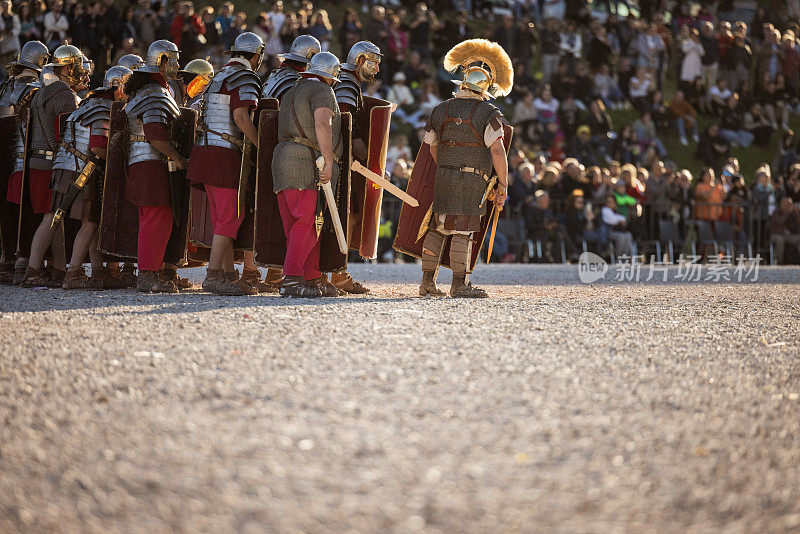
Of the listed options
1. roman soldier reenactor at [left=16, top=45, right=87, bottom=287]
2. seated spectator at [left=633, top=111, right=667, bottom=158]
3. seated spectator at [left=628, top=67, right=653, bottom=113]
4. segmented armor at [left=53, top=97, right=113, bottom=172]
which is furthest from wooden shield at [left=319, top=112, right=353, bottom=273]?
seated spectator at [left=628, top=67, right=653, bottom=113]

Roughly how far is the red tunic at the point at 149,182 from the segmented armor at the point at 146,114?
5 cm

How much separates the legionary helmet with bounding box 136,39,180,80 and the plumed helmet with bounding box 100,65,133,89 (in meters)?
0.44

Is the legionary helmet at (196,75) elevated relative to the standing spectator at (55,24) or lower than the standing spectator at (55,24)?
lower

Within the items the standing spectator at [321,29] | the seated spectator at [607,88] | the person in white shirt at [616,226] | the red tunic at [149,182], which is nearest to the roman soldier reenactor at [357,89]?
the red tunic at [149,182]

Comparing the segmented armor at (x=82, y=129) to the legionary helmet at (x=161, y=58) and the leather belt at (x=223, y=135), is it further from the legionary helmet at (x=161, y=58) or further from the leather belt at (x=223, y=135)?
the leather belt at (x=223, y=135)

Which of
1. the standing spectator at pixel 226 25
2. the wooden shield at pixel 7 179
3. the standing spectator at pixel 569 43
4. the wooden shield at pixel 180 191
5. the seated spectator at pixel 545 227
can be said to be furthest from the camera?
the standing spectator at pixel 569 43

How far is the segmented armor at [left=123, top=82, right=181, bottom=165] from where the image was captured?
25.2 ft

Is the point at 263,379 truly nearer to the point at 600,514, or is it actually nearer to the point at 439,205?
the point at 600,514

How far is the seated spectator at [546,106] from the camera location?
712 inches

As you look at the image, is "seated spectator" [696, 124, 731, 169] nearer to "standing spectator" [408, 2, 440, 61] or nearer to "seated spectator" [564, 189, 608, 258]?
"standing spectator" [408, 2, 440, 61]

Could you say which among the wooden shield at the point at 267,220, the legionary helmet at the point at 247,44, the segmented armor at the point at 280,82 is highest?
the legionary helmet at the point at 247,44

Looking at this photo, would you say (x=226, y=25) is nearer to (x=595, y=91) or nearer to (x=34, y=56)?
(x=595, y=91)

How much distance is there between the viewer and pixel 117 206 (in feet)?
26.7

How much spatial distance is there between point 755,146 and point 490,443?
19.9m
